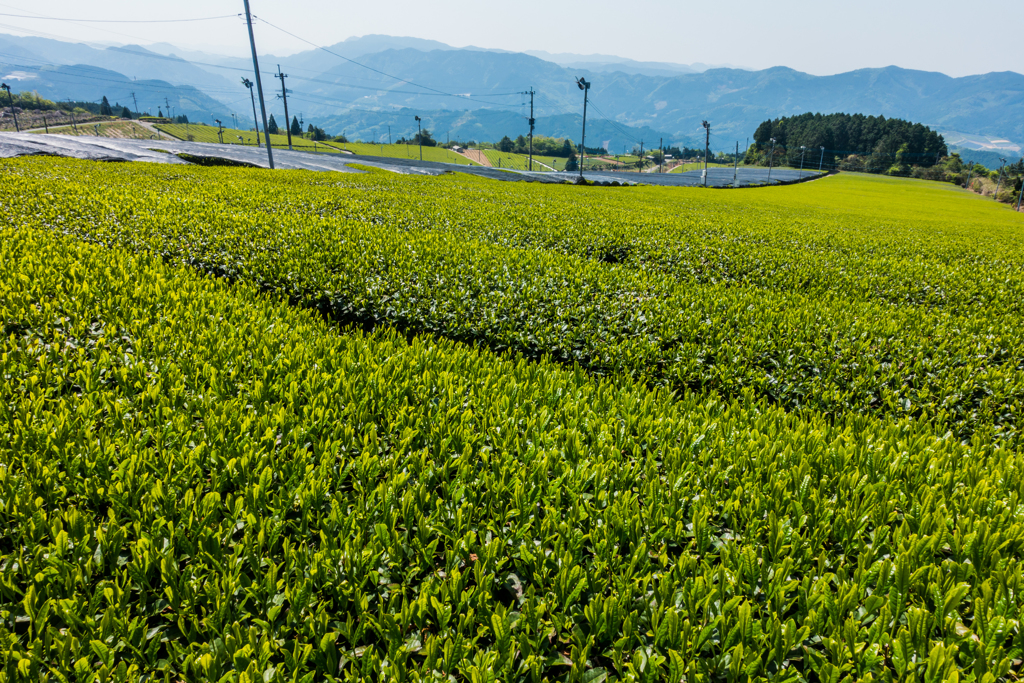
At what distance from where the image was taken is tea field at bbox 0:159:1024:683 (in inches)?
72.6

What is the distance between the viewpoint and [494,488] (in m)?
2.60

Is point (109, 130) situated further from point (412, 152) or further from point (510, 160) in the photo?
point (510, 160)

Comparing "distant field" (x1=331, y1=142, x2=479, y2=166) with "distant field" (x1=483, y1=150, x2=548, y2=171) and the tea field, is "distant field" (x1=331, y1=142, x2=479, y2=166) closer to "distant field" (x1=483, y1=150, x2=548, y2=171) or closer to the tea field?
"distant field" (x1=483, y1=150, x2=548, y2=171)

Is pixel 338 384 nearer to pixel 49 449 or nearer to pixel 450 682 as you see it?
pixel 49 449

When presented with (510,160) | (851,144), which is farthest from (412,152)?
(851,144)

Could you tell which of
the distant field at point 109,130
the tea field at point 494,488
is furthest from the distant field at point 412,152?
the tea field at point 494,488

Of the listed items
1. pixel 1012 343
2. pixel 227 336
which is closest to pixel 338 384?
pixel 227 336

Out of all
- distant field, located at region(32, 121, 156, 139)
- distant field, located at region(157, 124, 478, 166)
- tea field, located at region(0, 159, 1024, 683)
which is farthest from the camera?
distant field, located at region(32, 121, 156, 139)

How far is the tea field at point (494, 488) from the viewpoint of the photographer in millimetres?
1843

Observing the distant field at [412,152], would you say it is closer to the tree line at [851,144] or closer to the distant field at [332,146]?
the distant field at [332,146]

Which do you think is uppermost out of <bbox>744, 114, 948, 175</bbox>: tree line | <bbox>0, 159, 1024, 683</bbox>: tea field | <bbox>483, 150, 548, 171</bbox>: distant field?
<bbox>744, 114, 948, 175</bbox>: tree line

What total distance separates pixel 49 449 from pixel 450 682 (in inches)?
101

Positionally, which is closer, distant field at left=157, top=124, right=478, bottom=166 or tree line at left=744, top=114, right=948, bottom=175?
distant field at left=157, top=124, right=478, bottom=166

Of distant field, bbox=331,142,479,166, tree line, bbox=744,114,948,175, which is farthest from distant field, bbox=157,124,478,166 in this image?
tree line, bbox=744,114,948,175
